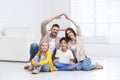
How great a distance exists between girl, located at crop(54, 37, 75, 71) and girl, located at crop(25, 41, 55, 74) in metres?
0.16

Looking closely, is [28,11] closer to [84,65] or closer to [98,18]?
[98,18]

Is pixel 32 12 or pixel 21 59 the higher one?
pixel 32 12

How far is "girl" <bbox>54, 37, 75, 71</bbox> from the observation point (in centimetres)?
461

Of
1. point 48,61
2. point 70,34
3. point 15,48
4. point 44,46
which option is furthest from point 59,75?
point 15,48

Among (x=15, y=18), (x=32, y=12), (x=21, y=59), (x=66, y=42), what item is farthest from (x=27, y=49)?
(x=32, y=12)

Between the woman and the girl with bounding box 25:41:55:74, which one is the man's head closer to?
the woman

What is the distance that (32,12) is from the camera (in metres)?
7.79

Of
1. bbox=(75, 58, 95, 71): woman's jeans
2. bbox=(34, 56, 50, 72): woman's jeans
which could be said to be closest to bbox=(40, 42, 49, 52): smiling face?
bbox=(34, 56, 50, 72): woman's jeans

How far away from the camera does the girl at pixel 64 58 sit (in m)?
4.61

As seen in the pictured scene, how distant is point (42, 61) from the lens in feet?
14.4

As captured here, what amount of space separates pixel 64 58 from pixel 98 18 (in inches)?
138

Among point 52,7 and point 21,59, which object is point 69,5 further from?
point 21,59

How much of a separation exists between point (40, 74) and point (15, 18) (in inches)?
129

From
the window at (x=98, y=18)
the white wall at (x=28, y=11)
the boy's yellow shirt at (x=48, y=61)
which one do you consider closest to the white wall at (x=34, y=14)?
the white wall at (x=28, y=11)
